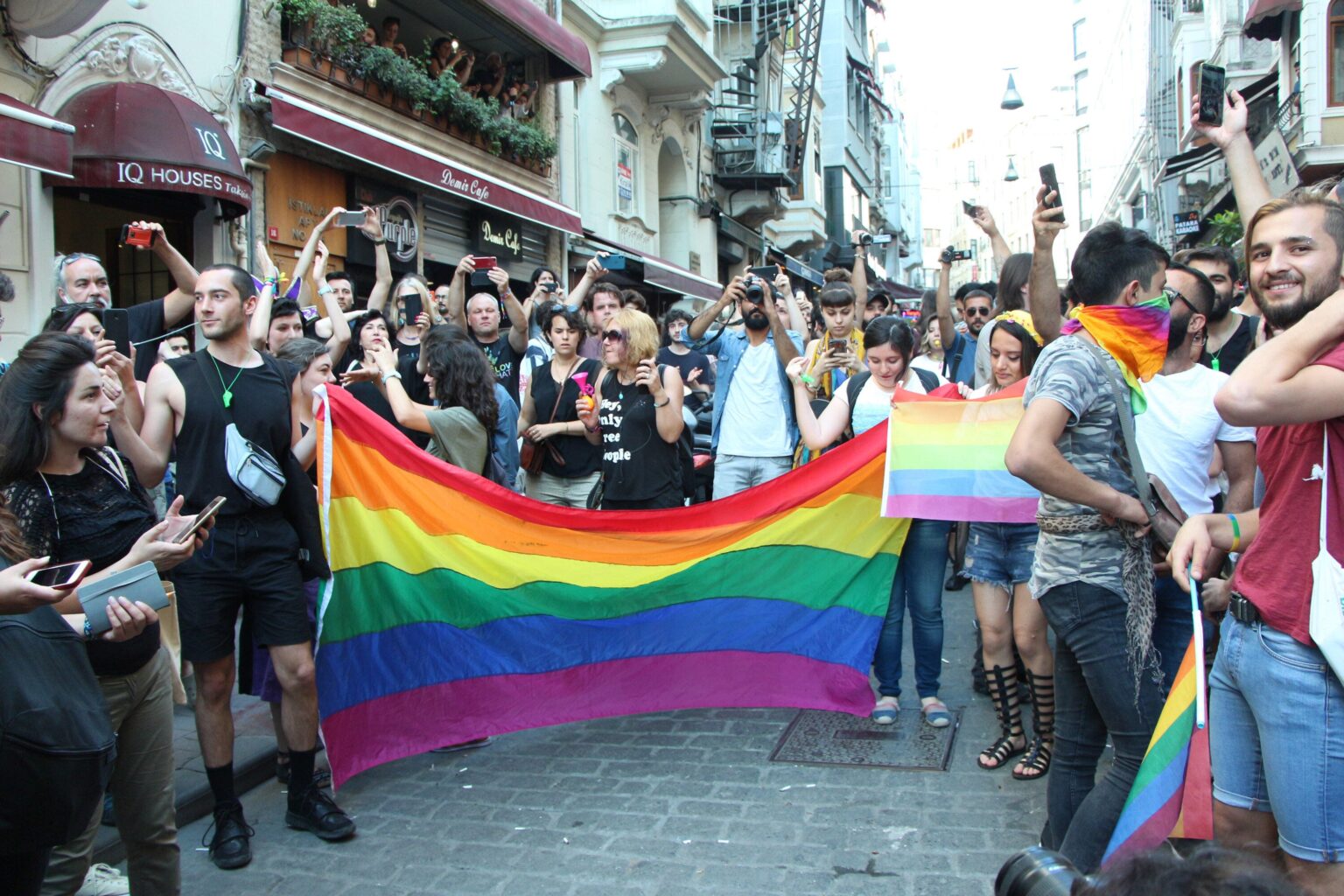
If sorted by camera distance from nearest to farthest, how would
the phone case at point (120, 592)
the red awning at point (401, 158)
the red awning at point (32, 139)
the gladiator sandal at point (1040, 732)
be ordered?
the phone case at point (120, 592) < the gladiator sandal at point (1040, 732) < the red awning at point (32, 139) < the red awning at point (401, 158)

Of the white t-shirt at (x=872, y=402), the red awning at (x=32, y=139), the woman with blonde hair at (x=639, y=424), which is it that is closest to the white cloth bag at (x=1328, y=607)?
the white t-shirt at (x=872, y=402)

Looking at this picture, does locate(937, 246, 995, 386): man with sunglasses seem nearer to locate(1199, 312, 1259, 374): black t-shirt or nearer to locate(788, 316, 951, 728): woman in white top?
locate(788, 316, 951, 728): woman in white top

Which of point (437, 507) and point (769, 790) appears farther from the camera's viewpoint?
point (437, 507)

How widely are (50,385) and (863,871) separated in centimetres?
292

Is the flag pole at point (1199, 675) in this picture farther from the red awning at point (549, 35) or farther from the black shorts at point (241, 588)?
the red awning at point (549, 35)

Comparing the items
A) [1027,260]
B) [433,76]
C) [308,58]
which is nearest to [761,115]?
[433,76]

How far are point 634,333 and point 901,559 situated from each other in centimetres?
185

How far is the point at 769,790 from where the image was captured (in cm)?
433

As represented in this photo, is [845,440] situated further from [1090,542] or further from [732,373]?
[1090,542]

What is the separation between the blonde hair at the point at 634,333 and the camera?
18.9 feet

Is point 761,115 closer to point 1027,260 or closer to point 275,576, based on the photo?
point 1027,260

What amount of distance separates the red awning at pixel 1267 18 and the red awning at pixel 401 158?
15.5m

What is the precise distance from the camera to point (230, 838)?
3.89 m

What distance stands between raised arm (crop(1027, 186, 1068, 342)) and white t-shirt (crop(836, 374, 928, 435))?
3.71 ft
